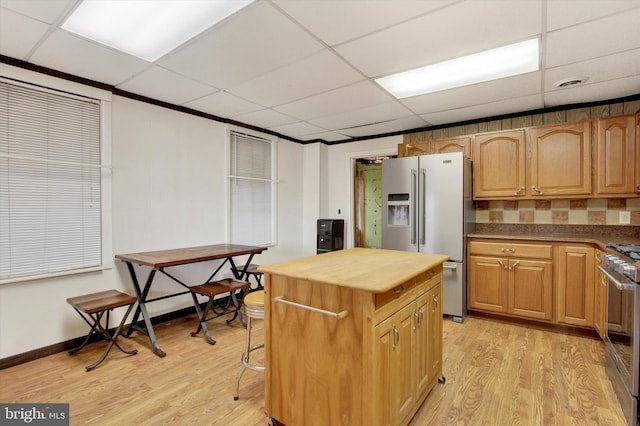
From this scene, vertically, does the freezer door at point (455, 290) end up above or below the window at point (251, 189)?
below

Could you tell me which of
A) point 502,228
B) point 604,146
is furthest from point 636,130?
point 502,228

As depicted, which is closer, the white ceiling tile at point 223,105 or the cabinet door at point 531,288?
the cabinet door at point 531,288

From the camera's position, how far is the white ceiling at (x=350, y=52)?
1830 millimetres

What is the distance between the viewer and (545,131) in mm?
3295

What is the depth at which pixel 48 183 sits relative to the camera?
8.63 ft

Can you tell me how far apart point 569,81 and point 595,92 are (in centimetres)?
50

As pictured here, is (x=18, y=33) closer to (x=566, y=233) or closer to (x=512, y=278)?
(x=512, y=278)

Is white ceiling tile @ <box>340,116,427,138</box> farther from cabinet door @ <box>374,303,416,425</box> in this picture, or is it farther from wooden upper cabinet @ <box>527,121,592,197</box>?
cabinet door @ <box>374,303,416,425</box>

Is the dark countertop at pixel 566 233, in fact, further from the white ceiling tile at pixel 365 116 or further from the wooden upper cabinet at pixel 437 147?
the white ceiling tile at pixel 365 116

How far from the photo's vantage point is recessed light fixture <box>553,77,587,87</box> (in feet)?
8.91

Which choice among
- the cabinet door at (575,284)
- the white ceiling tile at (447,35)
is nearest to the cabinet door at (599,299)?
the cabinet door at (575,284)

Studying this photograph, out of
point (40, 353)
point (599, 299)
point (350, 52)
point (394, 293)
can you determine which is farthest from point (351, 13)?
point (40, 353)

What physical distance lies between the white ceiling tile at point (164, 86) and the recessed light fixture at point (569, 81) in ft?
10.5

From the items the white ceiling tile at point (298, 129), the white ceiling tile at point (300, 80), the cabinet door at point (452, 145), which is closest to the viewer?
the white ceiling tile at point (300, 80)
